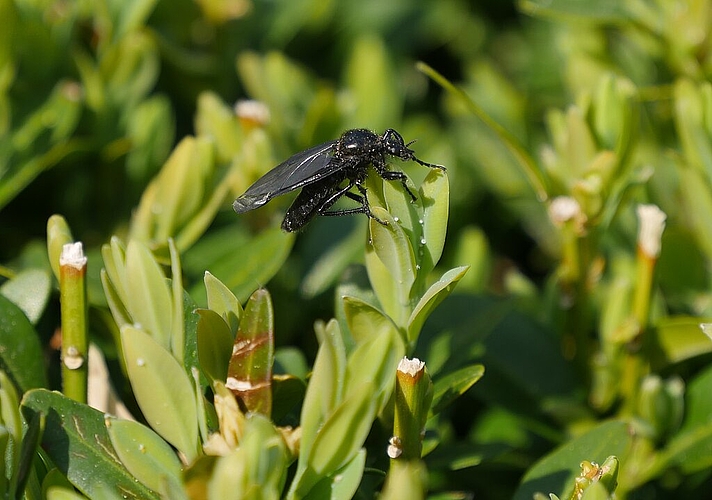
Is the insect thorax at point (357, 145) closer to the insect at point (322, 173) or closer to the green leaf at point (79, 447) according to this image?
the insect at point (322, 173)

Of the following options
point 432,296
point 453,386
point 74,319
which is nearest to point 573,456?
point 453,386

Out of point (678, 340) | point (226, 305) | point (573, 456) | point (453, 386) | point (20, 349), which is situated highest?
point (226, 305)

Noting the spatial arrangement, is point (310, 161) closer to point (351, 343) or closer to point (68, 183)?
point (351, 343)

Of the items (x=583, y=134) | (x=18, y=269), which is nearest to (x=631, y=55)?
(x=583, y=134)

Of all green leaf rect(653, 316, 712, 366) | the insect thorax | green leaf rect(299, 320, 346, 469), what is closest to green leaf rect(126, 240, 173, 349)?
green leaf rect(299, 320, 346, 469)

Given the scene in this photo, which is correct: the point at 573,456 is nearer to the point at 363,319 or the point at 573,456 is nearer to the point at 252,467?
the point at 363,319

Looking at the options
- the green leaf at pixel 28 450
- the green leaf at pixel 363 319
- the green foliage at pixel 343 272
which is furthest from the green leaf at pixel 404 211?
the green leaf at pixel 28 450
